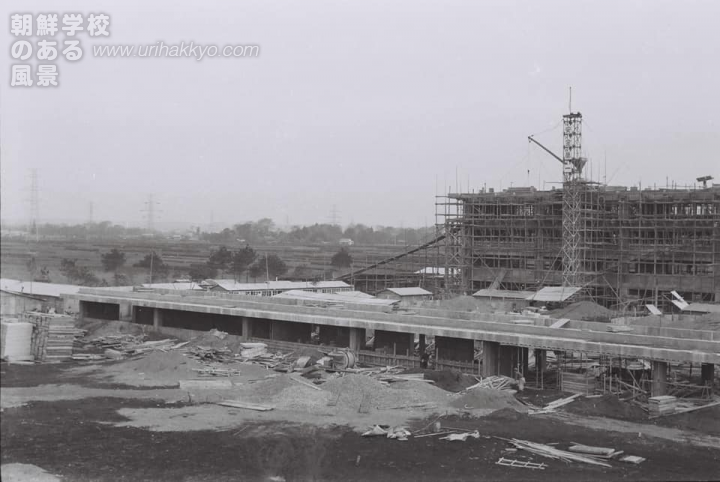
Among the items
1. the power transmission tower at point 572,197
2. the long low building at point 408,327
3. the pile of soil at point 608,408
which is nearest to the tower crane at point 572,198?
the power transmission tower at point 572,197

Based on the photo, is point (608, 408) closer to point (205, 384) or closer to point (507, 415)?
point (507, 415)

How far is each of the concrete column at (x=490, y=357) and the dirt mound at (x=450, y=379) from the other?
913mm

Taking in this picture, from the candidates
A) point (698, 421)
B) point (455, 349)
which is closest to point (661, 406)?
point (698, 421)

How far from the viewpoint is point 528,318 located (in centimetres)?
3281

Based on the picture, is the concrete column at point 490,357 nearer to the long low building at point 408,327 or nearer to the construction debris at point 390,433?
the long low building at point 408,327

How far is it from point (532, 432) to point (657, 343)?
688 cm

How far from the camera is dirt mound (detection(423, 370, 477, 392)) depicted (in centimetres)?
2783

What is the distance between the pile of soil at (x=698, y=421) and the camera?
74.0 ft

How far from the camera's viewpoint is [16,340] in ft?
78.5

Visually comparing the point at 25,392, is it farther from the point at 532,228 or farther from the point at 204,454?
the point at 532,228

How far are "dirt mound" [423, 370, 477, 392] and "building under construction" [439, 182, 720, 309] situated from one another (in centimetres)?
2022

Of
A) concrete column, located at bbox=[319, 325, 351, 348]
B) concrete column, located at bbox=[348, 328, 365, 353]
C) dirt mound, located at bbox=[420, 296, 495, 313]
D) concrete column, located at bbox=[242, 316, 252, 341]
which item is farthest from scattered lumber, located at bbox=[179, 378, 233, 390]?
dirt mound, located at bbox=[420, 296, 495, 313]

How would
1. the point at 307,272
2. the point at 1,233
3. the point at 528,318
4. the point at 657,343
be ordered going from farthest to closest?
the point at 307,272 → the point at 528,318 → the point at 657,343 → the point at 1,233

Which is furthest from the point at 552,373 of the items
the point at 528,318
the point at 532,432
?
the point at 532,432
